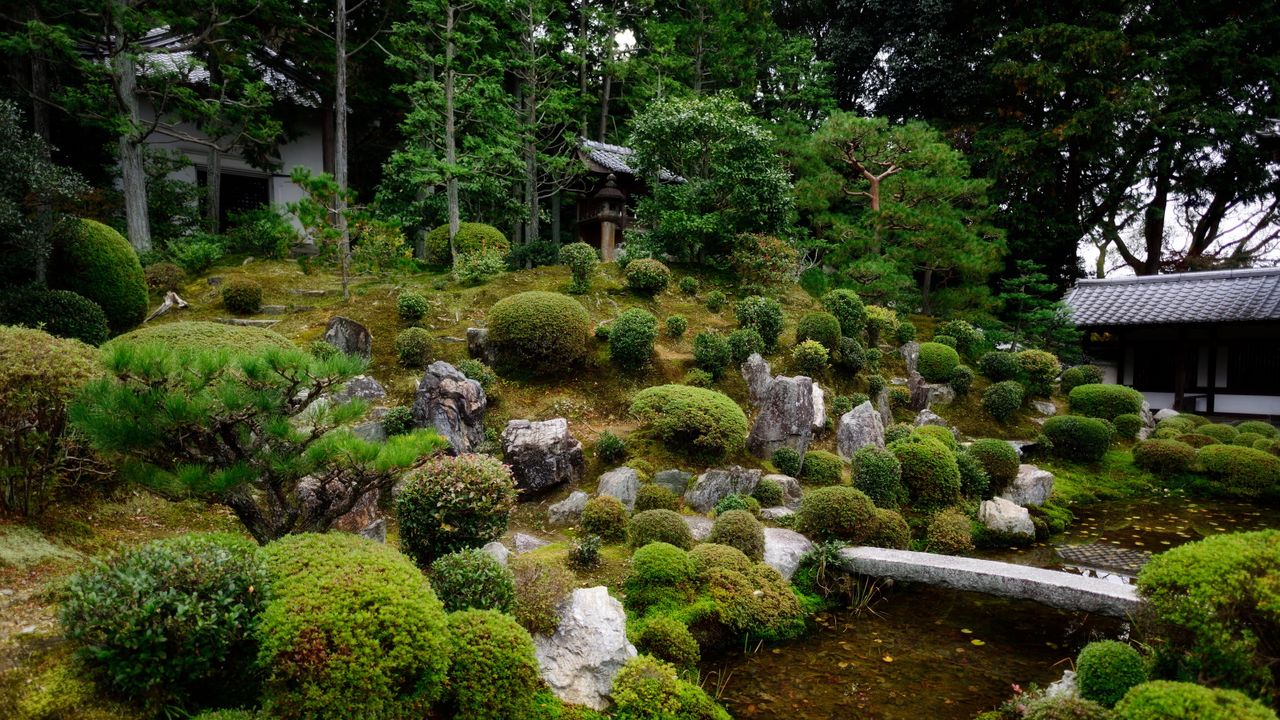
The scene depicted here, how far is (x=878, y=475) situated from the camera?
1006 cm

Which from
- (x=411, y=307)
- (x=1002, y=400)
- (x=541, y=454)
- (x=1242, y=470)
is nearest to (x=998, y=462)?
(x=1002, y=400)

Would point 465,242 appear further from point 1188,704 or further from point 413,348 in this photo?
point 1188,704

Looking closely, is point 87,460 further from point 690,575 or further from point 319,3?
point 319,3

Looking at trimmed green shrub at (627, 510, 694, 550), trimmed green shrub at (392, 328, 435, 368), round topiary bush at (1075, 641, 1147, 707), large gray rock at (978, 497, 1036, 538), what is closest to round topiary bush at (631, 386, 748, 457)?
trimmed green shrub at (627, 510, 694, 550)

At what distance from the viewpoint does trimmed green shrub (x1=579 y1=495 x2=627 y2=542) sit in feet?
27.9

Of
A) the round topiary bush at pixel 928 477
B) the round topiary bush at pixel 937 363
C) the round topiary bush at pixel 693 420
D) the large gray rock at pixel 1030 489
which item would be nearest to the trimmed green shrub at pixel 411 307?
the round topiary bush at pixel 693 420

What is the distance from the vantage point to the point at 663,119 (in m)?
17.3

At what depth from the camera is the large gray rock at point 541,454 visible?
9.73 m

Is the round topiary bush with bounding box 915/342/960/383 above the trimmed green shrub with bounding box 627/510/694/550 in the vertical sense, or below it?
above

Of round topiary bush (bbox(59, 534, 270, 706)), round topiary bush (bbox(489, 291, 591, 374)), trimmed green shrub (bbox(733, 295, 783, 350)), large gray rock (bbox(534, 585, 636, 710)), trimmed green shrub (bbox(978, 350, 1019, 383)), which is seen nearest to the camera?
round topiary bush (bbox(59, 534, 270, 706))

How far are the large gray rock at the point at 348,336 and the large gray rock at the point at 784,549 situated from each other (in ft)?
24.7

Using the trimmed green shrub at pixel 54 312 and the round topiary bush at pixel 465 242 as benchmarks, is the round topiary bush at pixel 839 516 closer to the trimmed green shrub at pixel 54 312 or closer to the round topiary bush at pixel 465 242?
the trimmed green shrub at pixel 54 312

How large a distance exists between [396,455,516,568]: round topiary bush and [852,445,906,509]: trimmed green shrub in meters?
5.96

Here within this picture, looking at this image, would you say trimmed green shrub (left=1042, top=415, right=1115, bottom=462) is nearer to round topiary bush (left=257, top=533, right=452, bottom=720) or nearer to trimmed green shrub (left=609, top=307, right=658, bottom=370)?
trimmed green shrub (left=609, top=307, right=658, bottom=370)
